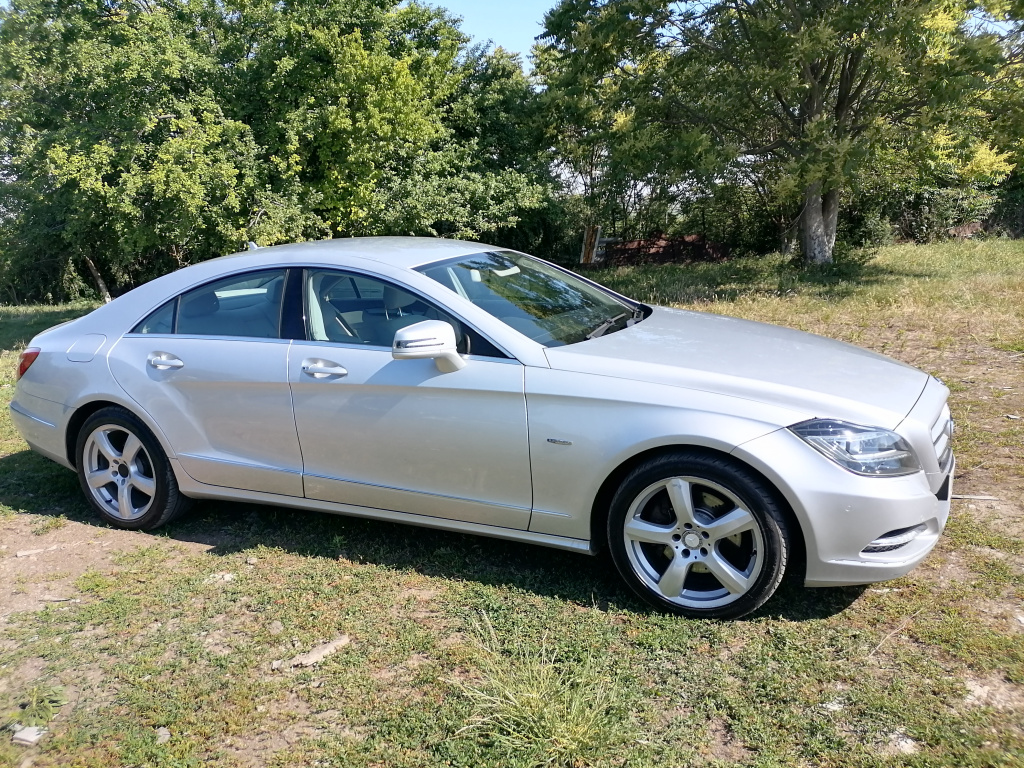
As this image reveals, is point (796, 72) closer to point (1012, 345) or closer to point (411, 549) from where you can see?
point (1012, 345)

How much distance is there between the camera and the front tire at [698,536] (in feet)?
10.4

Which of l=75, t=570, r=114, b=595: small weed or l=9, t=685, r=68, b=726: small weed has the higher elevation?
l=75, t=570, r=114, b=595: small weed

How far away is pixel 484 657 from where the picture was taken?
3.18 metres

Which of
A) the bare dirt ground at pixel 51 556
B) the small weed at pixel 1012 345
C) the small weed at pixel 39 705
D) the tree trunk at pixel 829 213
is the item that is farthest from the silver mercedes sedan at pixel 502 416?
the tree trunk at pixel 829 213

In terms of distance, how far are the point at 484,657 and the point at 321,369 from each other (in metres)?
1.58

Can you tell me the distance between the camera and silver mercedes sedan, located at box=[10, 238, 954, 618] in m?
3.16

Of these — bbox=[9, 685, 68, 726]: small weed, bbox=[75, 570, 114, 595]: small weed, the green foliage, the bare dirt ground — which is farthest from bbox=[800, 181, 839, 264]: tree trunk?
bbox=[9, 685, 68, 726]: small weed

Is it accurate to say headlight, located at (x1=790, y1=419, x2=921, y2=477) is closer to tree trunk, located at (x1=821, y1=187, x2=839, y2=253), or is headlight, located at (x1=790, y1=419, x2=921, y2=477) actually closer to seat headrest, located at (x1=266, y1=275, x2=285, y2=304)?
seat headrest, located at (x1=266, y1=275, x2=285, y2=304)

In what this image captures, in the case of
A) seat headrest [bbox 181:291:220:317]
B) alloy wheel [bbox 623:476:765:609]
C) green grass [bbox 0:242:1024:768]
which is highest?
seat headrest [bbox 181:291:220:317]

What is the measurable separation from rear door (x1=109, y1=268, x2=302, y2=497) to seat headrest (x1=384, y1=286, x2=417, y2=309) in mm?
568

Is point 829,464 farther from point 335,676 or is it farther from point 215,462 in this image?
point 215,462

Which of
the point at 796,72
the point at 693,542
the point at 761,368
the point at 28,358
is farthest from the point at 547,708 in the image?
the point at 796,72

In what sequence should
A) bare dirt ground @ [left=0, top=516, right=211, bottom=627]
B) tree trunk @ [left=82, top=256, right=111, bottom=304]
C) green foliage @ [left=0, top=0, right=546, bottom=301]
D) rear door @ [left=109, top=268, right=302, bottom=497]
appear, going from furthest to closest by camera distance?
1. tree trunk @ [left=82, top=256, right=111, bottom=304]
2. green foliage @ [left=0, top=0, right=546, bottom=301]
3. rear door @ [left=109, top=268, right=302, bottom=497]
4. bare dirt ground @ [left=0, top=516, right=211, bottom=627]

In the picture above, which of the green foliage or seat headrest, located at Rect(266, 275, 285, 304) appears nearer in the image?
seat headrest, located at Rect(266, 275, 285, 304)
